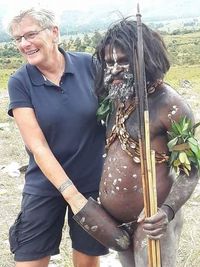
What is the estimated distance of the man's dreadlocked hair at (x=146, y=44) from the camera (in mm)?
2654

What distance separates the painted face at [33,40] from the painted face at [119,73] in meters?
0.38

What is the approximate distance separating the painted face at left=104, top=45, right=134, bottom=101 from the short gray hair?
1.28 feet

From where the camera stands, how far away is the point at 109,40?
107 inches

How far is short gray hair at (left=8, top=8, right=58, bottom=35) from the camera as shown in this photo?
289 cm

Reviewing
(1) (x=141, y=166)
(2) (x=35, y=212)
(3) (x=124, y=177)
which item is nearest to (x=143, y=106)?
(1) (x=141, y=166)

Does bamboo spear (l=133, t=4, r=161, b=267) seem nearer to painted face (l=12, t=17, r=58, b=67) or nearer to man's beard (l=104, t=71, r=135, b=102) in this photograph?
man's beard (l=104, t=71, r=135, b=102)

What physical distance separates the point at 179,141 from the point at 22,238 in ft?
3.83

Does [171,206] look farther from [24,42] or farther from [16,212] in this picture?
[16,212]

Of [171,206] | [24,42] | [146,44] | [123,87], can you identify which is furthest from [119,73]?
[171,206]

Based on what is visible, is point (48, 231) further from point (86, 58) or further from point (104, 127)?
point (86, 58)

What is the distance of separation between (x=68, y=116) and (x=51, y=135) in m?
0.15

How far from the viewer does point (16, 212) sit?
539cm

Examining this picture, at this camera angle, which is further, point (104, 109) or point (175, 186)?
point (104, 109)

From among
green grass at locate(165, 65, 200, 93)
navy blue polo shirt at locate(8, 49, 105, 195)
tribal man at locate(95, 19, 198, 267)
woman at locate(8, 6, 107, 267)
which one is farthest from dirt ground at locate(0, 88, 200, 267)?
green grass at locate(165, 65, 200, 93)
